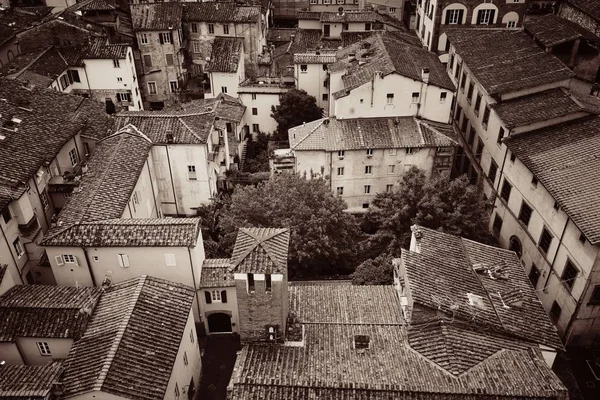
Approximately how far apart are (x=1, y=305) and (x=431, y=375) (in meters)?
26.6

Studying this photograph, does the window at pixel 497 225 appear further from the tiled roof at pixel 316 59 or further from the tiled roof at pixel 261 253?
the tiled roof at pixel 316 59

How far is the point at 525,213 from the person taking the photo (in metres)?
45.3

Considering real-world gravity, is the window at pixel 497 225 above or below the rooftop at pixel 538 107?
below

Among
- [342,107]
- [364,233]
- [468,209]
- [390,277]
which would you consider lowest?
[364,233]

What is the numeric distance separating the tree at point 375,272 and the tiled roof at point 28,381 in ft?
72.6

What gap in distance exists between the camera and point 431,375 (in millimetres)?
27922

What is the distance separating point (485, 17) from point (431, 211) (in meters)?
39.3

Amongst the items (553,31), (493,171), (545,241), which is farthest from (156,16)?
(545,241)

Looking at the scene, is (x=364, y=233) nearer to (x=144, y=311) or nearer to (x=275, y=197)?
(x=275, y=197)

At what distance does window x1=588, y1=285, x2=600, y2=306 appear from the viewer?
37.1 m

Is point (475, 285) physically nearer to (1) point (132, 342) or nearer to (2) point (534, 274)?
(2) point (534, 274)

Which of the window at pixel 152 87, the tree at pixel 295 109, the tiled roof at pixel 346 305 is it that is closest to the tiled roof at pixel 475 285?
the tiled roof at pixel 346 305

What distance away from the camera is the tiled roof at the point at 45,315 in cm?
3294

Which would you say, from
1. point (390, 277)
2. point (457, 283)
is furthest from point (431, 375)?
point (390, 277)
